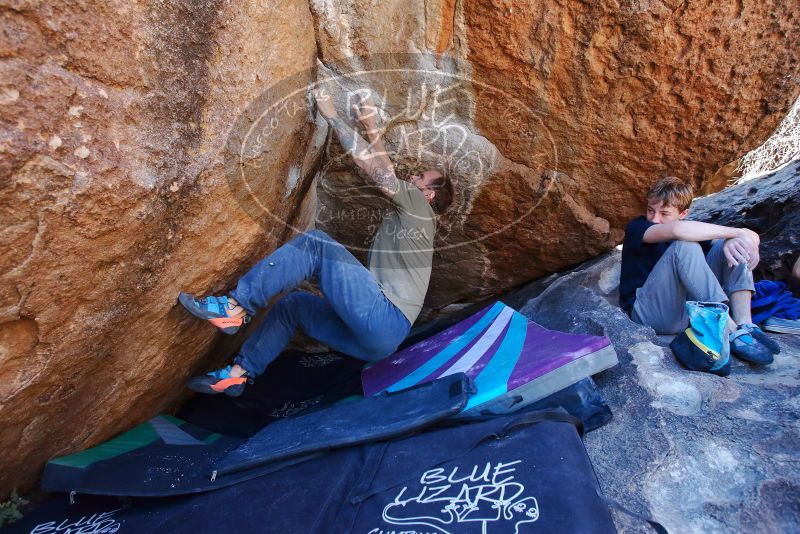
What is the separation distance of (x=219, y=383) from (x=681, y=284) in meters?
2.07

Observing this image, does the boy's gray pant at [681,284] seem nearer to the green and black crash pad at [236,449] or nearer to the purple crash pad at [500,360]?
the purple crash pad at [500,360]

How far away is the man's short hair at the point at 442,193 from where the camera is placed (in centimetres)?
268

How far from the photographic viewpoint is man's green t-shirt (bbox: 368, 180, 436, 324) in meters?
2.34

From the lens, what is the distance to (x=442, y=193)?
2734 mm

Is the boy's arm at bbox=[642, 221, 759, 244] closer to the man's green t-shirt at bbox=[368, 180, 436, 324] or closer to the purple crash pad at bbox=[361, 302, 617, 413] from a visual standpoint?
the purple crash pad at bbox=[361, 302, 617, 413]

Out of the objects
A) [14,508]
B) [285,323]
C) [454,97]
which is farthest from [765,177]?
[14,508]

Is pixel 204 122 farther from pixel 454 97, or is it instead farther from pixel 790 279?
pixel 790 279

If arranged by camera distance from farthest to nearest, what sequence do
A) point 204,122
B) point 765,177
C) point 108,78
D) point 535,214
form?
point 765,177 < point 535,214 < point 204,122 < point 108,78

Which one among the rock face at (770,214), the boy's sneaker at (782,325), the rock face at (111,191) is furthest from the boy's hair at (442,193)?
the rock face at (770,214)

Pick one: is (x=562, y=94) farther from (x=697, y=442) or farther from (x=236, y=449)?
(x=236, y=449)

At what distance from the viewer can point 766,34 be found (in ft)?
7.61

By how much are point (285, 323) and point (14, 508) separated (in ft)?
3.77

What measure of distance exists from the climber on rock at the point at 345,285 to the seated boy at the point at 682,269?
1071 mm

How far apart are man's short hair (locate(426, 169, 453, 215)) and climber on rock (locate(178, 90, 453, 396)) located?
1.3 inches
